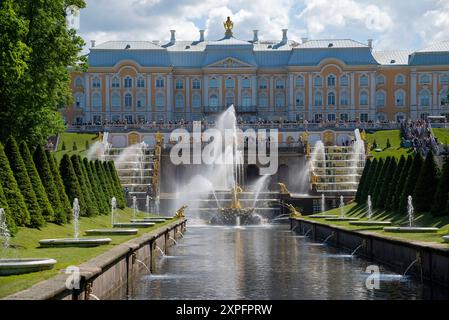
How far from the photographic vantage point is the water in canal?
1705cm

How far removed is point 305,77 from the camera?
100250mm

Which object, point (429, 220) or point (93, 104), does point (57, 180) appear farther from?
point (93, 104)

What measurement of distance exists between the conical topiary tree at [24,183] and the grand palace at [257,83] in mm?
73496

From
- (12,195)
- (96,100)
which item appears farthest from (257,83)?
(12,195)

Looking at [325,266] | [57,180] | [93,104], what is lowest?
[325,266]

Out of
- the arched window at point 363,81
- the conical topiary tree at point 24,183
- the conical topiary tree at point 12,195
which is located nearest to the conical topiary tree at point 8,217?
the conical topiary tree at point 12,195

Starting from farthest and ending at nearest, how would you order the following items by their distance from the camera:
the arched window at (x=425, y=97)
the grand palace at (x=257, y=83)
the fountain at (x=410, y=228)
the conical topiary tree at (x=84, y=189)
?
1. the arched window at (x=425, y=97)
2. the grand palace at (x=257, y=83)
3. the conical topiary tree at (x=84, y=189)
4. the fountain at (x=410, y=228)

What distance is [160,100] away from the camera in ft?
331

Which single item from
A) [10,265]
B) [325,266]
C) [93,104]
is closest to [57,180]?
[325,266]

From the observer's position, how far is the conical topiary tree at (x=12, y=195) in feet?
75.0

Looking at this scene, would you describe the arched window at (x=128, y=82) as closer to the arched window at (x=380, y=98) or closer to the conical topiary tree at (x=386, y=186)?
the arched window at (x=380, y=98)

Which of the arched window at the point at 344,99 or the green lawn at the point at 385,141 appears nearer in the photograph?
the green lawn at the point at 385,141

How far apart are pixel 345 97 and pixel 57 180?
244ft
